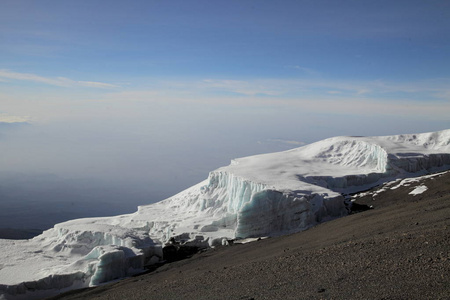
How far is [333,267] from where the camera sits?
15148 millimetres

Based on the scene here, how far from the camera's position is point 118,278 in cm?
2564

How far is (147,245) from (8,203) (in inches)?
6594

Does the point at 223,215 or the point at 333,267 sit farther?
the point at 223,215

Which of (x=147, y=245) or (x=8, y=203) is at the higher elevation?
(x=147, y=245)

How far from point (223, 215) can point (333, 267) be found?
1992 cm

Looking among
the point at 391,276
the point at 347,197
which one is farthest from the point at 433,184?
the point at 391,276

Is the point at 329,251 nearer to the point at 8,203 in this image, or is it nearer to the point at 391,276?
the point at 391,276

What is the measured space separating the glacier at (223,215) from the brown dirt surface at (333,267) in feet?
9.20

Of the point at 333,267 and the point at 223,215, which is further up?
the point at 333,267

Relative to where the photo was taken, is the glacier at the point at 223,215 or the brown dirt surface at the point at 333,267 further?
the glacier at the point at 223,215

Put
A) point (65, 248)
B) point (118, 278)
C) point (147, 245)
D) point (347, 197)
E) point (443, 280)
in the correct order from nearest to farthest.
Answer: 1. point (443, 280)
2. point (118, 278)
3. point (147, 245)
4. point (65, 248)
5. point (347, 197)

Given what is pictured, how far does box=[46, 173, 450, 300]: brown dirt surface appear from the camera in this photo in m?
12.3

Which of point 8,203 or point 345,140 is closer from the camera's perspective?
point 345,140

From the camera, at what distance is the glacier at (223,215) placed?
25.8 m
